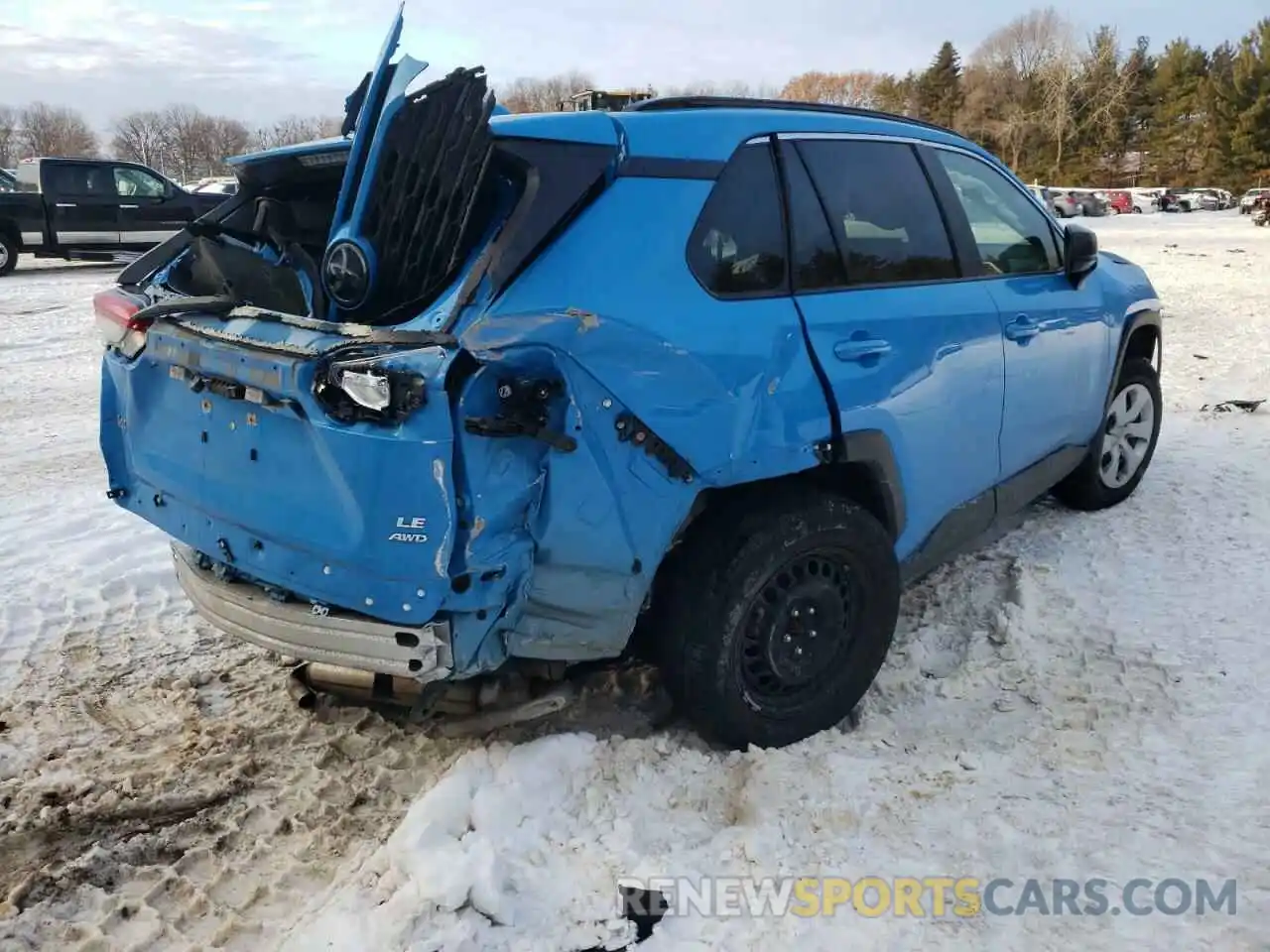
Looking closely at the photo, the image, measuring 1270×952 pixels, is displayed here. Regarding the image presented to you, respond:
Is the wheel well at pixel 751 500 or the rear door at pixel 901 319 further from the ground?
the rear door at pixel 901 319

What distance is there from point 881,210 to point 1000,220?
90 centimetres

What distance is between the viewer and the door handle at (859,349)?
3.06 meters

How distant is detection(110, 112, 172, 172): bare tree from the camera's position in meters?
87.8

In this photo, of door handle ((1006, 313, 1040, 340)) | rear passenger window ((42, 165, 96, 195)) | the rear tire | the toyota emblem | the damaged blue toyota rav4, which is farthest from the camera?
rear passenger window ((42, 165, 96, 195))

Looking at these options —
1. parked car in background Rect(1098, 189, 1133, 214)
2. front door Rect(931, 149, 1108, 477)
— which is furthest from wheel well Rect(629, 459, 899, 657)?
parked car in background Rect(1098, 189, 1133, 214)

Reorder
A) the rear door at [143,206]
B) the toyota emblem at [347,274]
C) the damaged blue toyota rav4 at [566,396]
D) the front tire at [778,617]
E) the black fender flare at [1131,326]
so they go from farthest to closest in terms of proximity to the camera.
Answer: the rear door at [143,206]
the black fender flare at [1131,326]
the front tire at [778,617]
the toyota emblem at [347,274]
the damaged blue toyota rav4 at [566,396]

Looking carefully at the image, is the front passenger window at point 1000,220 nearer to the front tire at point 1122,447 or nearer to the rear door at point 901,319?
the rear door at point 901,319

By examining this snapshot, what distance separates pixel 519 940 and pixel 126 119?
10432 cm

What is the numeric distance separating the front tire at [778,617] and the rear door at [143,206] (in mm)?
17338

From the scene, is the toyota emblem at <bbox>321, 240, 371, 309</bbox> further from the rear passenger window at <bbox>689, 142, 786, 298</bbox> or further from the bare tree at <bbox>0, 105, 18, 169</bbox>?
the bare tree at <bbox>0, 105, 18, 169</bbox>

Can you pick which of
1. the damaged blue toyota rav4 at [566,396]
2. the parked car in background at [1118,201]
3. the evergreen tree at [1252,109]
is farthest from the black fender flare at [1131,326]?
the evergreen tree at [1252,109]

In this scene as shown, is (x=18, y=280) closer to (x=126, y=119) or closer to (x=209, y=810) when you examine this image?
(x=209, y=810)

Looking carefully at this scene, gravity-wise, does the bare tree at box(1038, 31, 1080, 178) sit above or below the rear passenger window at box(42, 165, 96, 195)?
above

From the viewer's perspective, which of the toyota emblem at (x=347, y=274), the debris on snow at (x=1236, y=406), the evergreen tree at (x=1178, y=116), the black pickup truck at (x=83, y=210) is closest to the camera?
the toyota emblem at (x=347, y=274)
